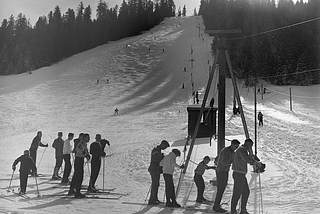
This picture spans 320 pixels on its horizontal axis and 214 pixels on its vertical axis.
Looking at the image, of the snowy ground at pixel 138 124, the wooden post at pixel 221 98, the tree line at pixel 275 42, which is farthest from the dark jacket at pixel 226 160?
the tree line at pixel 275 42

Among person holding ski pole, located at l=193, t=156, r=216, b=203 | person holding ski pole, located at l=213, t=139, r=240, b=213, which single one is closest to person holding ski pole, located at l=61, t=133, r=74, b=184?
person holding ski pole, located at l=193, t=156, r=216, b=203

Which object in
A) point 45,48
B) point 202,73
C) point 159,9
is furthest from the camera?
point 159,9

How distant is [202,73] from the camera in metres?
54.8

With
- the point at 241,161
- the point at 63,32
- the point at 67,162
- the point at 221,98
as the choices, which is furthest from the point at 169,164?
the point at 63,32

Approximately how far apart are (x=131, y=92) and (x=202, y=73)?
577 inches

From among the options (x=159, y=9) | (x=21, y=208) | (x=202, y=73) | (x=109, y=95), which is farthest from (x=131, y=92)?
(x=159, y=9)

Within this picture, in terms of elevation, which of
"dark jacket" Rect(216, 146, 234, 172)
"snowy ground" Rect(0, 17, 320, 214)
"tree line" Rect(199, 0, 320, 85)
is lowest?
"snowy ground" Rect(0, 17, 320, 214)

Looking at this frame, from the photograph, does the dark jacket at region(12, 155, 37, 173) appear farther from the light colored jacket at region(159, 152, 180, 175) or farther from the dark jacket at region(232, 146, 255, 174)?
the dark jacket at region(232, 146, 255, 174)

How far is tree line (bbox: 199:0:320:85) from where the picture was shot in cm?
5962

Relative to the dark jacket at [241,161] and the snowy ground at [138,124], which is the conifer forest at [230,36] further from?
the dark jacket at [241,161]

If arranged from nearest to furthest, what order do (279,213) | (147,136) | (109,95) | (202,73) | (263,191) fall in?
(279,213) < (263,191) < (147,136) < (109,95) < (202,73)

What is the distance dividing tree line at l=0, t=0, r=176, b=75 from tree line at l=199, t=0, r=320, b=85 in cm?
3153

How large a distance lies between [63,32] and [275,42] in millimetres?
52988

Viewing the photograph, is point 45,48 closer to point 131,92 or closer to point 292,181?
point 131,92
